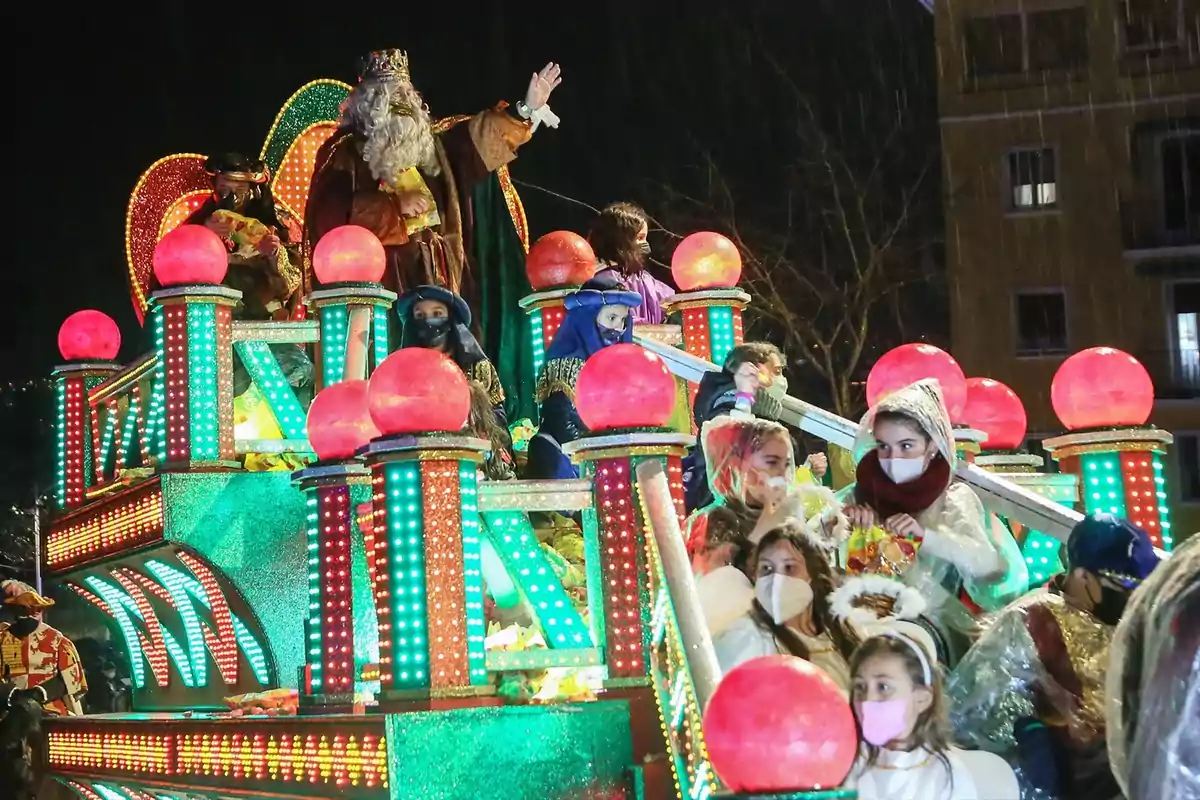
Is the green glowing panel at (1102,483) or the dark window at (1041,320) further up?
the dark window at (1041,320)

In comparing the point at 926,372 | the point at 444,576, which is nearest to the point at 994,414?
the point at 926,372

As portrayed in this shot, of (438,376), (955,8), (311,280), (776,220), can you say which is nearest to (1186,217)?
(955,8)

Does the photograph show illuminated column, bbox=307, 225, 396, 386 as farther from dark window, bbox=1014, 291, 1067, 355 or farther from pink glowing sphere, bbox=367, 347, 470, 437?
dark window, bbox=1014, 291, 1067, 355

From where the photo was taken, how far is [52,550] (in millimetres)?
10766

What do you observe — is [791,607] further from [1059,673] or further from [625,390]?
[625,390]

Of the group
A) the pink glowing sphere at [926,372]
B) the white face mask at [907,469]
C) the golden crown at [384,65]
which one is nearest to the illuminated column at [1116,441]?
the pink glowing sphere at [926,372]

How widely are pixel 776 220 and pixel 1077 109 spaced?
23.9 feet

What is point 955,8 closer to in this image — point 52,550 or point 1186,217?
point 1186,217

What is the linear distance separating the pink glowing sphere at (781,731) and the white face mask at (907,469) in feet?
5.78

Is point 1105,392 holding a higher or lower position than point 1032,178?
lower

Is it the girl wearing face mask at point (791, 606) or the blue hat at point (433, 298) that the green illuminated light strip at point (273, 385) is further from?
the girl wearing face mask at point (791, 606)

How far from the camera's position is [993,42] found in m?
29.5

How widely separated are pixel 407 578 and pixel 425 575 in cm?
7

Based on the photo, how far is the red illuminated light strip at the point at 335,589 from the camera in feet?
23.0
